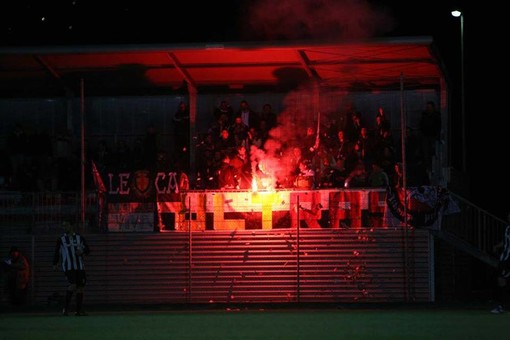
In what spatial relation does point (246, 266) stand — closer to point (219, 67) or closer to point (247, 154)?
point (247, 154)

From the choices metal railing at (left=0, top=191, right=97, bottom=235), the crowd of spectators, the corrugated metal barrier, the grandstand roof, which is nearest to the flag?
the corrugated metal barrier

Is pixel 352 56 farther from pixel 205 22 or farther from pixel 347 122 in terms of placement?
pixel 205 22

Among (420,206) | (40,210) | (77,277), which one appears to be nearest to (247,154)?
(420,206)

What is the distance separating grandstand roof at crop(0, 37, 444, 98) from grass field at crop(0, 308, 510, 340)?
25.0 ft

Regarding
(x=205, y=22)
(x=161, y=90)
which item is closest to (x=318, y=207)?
(x=161, y=90)

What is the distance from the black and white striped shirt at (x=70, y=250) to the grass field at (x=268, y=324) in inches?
45.4

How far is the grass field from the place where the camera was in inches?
737

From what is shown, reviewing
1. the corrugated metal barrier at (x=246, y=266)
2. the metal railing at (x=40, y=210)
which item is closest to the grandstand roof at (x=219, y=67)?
the metal railing at (x=40, y=210)

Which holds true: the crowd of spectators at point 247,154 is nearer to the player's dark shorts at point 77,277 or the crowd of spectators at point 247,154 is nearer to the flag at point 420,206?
the flag at point 420,206

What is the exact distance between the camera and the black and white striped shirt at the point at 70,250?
1006 inches

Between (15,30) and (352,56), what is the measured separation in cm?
2387

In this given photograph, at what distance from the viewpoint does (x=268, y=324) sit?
21.1m

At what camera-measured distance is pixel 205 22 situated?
5344 cm

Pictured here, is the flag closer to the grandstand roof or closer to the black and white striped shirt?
the grandstand roof
